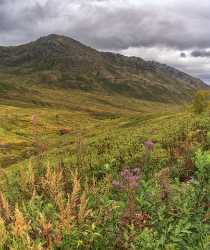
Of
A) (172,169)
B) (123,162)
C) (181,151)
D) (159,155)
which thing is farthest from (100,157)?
(172,169)

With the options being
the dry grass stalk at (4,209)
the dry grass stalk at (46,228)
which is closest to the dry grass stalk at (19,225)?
the dry grass stalk at (46,228)

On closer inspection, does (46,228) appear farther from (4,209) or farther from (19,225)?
(4,209)

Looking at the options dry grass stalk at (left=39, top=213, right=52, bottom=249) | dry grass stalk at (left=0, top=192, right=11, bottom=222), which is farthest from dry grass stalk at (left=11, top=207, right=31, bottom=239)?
dry grass stalk at (left=0, top=192, right=11, bottom=222)

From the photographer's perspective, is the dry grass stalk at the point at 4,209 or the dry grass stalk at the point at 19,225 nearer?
the dry grass stalk at the point at 19,225

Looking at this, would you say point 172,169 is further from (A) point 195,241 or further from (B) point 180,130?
(B) point 180,130

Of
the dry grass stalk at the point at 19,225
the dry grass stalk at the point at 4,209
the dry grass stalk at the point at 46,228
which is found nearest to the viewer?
the dry grass stalk at the point at 19,225

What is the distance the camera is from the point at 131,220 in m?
6.68

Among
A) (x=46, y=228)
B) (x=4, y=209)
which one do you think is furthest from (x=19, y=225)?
(x=4, y=209)

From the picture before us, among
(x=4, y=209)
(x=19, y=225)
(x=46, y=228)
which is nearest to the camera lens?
(x=19, y=225)

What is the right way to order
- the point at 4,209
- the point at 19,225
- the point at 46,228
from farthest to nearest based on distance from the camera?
the point at 4,209, the point at 46,228, the point at 19,225

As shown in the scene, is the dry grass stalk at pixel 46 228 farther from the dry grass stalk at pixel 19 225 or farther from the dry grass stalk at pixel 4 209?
the dry grass stalk at pixel 4 209

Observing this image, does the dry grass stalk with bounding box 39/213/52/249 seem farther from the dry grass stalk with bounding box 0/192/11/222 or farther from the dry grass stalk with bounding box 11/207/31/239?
the dry grass stalk with bounding box 0/192/11/222

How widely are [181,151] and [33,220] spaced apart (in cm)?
645

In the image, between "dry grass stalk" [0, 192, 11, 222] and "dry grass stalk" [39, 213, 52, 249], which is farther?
"dry grass stalk" [0, 192, 11, 222]
